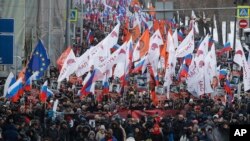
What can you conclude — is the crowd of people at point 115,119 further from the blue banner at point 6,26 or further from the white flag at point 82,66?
the blue banner at point 6,26

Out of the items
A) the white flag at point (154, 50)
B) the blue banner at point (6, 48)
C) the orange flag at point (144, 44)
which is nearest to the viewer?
the blue banner at point (6, 48)

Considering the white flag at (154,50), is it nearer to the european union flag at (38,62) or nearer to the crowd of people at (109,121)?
the crowd of people at (109,121)

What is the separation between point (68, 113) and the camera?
24750 millimetres

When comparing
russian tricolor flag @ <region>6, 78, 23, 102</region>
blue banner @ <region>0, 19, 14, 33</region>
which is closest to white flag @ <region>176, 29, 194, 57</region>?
russian tricolor flag @ <region>6, 78, 23, 102</region>

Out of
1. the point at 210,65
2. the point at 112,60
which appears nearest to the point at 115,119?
the point at 112,60

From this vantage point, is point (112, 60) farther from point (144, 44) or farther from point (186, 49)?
point (186, 49)

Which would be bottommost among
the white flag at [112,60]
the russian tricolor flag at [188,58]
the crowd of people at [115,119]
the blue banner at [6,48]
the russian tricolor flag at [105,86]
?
the crowd of people at [115,119]

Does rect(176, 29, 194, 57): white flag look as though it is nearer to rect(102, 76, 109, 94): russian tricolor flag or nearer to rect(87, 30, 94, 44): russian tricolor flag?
rect(102, 76, 109, 94): russian tricolor flag

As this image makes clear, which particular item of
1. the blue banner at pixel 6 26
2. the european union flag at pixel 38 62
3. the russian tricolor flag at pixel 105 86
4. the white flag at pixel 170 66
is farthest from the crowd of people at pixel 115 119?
the blue banner at pixel 6 26

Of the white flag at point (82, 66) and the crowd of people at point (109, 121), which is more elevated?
the white flag at point (82, 66)

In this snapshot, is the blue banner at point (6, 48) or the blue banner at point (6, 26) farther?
the blue banner at point (6, 26)

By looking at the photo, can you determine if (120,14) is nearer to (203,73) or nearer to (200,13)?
(200,13)

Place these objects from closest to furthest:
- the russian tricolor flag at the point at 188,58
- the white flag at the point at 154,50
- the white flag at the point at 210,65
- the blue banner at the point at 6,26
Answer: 1. the blue banner at the point at 6,26
2. the white flag at the point at 210,65
3. the white flag at the point at 154,50
4. the russian tricolor flag at the point at 188,58

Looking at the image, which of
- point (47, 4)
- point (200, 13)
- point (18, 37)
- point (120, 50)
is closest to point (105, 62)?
point (120, 50)
